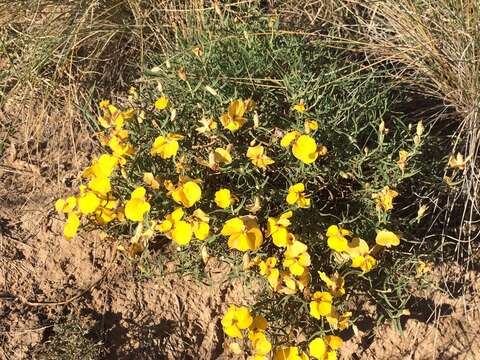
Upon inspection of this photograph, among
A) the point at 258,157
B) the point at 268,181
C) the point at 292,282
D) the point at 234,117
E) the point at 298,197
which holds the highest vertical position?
the point at 234,117

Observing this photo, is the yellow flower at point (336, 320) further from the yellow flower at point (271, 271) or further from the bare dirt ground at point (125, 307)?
the bare dirt ground at point (125, 307)

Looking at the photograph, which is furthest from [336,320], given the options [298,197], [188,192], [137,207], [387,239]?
[137,207]

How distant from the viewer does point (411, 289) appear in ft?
7.63

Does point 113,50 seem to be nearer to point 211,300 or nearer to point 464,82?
point 211,300

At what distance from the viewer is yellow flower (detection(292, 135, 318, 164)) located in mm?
1855

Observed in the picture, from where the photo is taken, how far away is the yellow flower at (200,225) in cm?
180

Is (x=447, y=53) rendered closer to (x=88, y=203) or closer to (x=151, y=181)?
(x=151, y=181)

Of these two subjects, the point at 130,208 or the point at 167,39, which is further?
the point at 167,39

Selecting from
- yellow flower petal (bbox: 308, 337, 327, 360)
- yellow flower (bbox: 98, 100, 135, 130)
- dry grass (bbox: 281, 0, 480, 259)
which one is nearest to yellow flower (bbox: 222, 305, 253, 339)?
yellow flower petal (bbox: 308, 337, 327, 360)

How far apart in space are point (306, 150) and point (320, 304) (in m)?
0.52

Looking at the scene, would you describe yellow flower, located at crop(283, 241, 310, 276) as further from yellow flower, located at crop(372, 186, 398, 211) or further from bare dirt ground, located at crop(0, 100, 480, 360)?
bare dirt ground, located at crop(0, 100, 480, 360)

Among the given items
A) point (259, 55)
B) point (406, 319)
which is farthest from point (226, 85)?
point (406, 319)

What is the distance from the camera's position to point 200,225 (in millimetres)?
1816

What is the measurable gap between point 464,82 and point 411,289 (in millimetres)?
922
